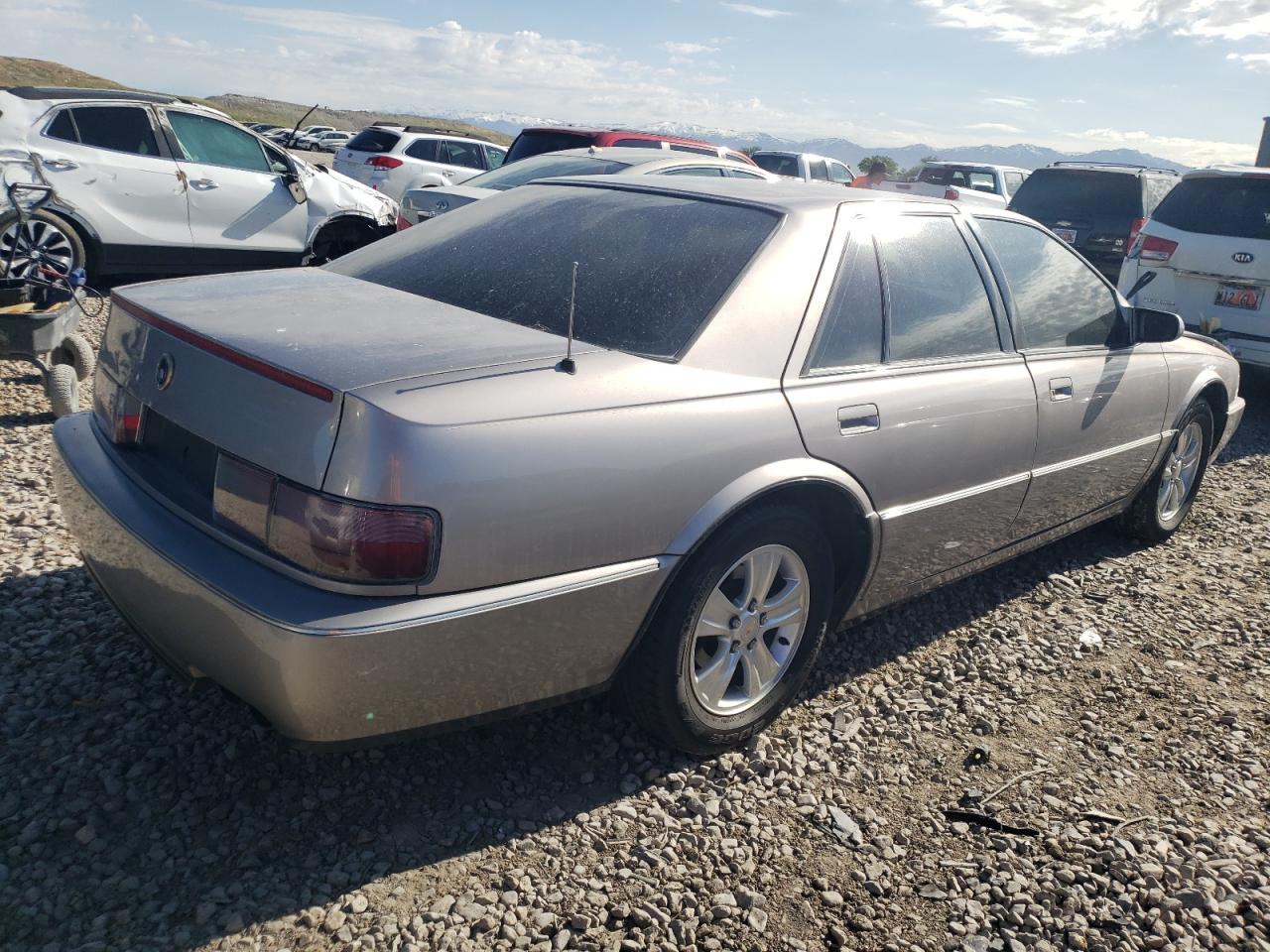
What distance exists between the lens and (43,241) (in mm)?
7551

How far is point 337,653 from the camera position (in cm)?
204

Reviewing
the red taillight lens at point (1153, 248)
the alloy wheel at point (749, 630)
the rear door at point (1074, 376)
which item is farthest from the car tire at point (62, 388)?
the red taillight lens at point (1153, 248)

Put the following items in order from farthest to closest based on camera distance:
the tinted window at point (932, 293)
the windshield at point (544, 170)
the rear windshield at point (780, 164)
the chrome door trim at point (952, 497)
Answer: the rear windshield at point (780, 164) → the windshield at point (544, 170) → the tinted window at point (932, 293) → the chrome door trim at point (952, 497)

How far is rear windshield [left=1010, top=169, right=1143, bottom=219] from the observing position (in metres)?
11.3

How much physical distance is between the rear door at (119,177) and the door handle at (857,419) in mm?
7086

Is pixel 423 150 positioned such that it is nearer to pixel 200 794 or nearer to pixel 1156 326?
pixel 1156 326

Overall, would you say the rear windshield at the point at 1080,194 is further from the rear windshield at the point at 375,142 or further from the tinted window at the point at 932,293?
the rear windshield at the point at 375,142

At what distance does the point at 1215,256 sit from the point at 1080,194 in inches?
172

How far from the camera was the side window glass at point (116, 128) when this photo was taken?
7910 millimetres

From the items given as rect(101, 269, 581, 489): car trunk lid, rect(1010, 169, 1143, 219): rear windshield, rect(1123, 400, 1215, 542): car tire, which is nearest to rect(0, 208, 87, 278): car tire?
rect(101, 269, 581, 489): car trunk lid

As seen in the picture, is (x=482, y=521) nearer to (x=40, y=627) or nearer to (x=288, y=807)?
(x=288, y=807)

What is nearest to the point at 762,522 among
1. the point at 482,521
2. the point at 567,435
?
the point at 567,435

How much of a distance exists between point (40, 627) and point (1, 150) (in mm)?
5718

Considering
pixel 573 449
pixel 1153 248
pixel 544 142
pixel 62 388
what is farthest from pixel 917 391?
pixel 544 142
